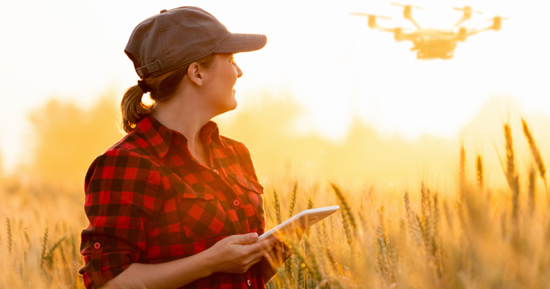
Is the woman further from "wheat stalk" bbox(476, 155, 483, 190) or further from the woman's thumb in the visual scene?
"wheat stalk" bbox(476, 155, 483, 190)

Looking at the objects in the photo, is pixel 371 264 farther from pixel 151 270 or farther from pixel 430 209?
pixel 151 270

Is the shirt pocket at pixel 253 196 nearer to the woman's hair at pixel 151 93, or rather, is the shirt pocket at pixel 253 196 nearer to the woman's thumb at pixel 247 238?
the woman's thumb at pixel 247 238

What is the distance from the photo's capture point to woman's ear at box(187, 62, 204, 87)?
184 centimetres

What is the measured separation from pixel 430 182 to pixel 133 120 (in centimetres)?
125

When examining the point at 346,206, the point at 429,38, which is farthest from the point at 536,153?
the point at 429,38

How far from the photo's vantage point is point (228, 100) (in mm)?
1890

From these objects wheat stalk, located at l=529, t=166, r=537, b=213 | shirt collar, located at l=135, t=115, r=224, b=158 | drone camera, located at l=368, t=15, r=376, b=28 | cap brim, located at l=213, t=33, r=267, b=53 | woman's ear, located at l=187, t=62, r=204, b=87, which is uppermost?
drone camera, located at l=368, t=15, r=376, b=28

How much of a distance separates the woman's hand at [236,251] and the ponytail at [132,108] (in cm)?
71

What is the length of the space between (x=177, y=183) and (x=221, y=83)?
47 centimetres

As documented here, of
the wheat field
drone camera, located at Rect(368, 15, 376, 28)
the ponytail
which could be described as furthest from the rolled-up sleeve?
drone camera, located at Rect(368, 15, 376, 28)

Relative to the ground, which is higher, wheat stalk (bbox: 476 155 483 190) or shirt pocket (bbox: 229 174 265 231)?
wheat stalk (bbox: 476 155 483 190)

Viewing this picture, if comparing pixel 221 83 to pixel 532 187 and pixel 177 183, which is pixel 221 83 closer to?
pixel 177 183

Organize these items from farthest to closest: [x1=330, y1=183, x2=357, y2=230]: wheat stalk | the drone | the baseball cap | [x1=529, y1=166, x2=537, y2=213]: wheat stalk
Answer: the drone → the baseball cap → [x1=330, y1=183, x2=357, y2=230]: wheat stalk → [x1=529, y1=166, x2=537, y2=213]: wheat stalk

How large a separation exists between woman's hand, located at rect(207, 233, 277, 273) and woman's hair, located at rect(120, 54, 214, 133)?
697 millimetres
